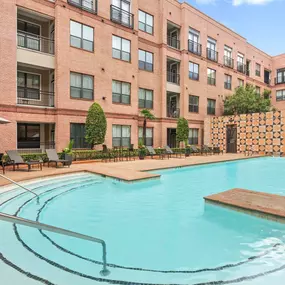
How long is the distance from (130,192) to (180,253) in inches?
159

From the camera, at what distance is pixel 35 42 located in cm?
1512

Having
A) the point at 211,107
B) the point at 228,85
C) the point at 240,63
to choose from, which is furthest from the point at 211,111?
the point at 240,63

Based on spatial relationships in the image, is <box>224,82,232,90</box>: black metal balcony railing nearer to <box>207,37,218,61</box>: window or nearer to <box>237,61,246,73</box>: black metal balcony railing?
<box>237,61,246,73</box>: black metal balcony railing

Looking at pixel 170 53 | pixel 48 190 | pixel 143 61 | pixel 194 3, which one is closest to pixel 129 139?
pixel 143 61

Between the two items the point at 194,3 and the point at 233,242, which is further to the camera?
the point at 194,3

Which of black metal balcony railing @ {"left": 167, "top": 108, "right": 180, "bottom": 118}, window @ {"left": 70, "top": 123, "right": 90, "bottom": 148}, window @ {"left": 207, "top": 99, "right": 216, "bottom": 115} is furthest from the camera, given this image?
window @ {"left": 207, "top": 99, "right": 216, "bottom": 115}

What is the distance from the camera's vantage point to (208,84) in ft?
83.1

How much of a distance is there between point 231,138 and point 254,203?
61.6ft

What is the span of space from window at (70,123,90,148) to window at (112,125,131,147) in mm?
2480

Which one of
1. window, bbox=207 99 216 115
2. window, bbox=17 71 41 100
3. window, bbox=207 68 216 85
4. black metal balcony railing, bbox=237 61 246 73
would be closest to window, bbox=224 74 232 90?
window, bbox=207 68 216 85

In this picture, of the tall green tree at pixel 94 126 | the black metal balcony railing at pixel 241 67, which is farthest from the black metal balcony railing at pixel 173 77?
the black metal balcony railing at pixel 241 67

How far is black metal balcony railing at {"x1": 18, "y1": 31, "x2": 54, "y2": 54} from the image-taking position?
1441cm

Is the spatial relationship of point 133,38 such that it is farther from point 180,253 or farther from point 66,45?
point 180,253

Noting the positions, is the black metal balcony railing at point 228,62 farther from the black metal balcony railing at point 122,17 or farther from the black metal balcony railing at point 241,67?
the black metal balcony railing at point 122,17
